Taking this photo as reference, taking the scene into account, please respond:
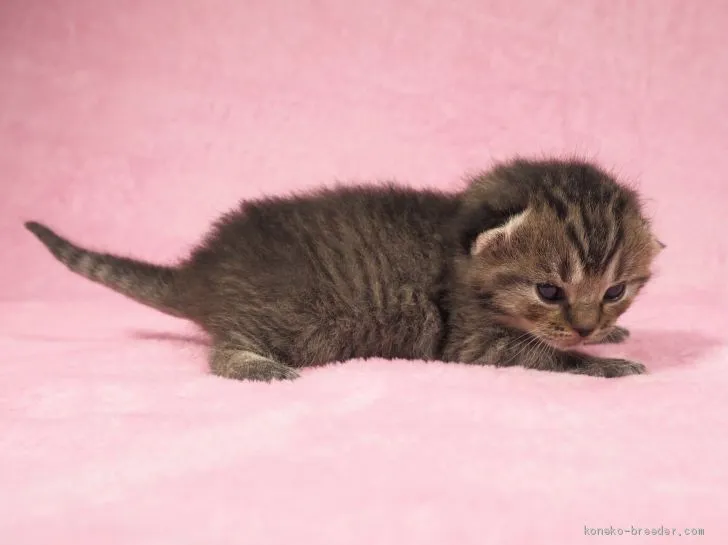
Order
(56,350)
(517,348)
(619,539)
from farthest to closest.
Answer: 1. (56,350)
2. (517,348)
3. (619,539)

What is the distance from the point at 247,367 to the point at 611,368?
85cm

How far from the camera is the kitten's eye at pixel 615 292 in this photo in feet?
6.01

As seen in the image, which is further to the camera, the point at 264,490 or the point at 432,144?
the point at 432,144

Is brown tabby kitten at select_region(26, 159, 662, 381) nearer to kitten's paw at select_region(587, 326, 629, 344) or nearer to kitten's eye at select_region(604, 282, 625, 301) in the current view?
kitten's eye at select_region(604, 282, 625, 301)

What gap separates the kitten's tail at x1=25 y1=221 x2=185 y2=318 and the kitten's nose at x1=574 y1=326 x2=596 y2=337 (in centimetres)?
100

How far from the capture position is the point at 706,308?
99.1 inches

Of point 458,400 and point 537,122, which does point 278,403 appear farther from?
point 537,122

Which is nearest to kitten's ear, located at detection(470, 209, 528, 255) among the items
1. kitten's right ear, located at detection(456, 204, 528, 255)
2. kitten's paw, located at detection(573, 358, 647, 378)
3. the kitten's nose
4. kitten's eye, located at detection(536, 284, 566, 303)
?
kitten's right ear, located at detection(456, 204, 528, 255)

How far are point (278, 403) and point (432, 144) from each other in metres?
1.82

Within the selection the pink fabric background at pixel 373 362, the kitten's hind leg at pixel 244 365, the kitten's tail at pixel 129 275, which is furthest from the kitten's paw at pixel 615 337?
the kitten's tail at pixel 129 275

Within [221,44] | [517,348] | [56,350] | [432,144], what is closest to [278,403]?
[517,348]

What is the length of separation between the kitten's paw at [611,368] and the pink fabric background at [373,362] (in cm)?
9

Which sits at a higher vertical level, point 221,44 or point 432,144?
point 221,44

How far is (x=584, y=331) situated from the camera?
70.0 inches
